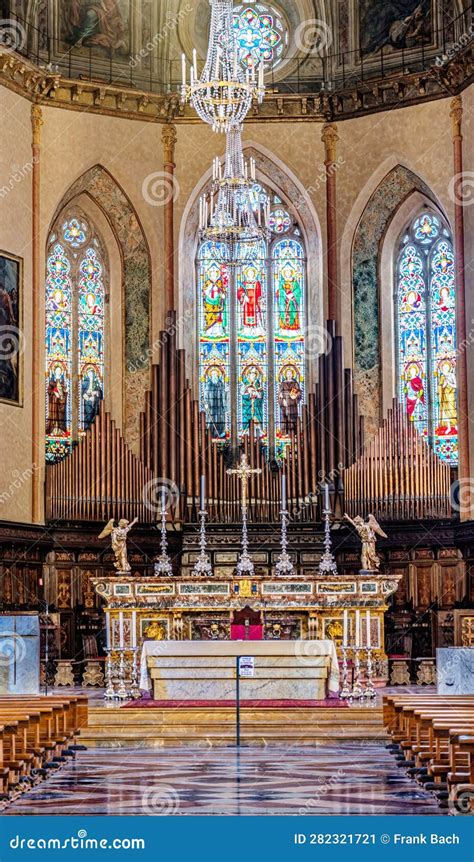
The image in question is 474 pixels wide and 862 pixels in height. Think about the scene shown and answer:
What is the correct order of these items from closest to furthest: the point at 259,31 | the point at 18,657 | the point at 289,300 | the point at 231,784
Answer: the point at 231,784, the point at 18,657, the point at 289,300, the point at 259,31

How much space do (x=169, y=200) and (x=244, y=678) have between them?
38.8 feet

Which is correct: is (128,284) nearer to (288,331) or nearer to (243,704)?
(288,331)

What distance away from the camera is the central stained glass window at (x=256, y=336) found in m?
29.6

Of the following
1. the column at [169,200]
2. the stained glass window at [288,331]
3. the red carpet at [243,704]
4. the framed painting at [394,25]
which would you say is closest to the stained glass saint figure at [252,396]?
the stained glass window at [288,331]

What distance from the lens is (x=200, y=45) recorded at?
30.4 m

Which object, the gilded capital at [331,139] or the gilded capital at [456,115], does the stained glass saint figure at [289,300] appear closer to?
the gilded capital at [331,139]

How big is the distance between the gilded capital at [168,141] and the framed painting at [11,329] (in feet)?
13.9

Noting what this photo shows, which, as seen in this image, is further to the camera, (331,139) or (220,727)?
(331,139)

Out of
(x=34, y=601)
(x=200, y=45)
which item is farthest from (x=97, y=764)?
(x=200, y=45)

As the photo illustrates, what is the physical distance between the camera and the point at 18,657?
20219 millimetres

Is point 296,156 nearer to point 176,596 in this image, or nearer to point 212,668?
point 176,596

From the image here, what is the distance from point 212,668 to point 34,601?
6223 millimetres

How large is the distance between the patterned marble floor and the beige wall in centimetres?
997

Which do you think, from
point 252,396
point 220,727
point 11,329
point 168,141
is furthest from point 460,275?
point 220,727
